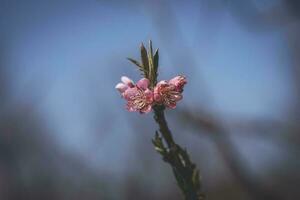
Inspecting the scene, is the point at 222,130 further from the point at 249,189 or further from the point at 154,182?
the point at 154,182

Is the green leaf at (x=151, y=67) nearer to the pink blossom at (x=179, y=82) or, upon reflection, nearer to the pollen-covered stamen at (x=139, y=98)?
the pollen-covered stamen at (x=139, y=98)

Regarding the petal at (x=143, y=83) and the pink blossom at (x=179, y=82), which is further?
the pink blossom at (x=179, y=82)

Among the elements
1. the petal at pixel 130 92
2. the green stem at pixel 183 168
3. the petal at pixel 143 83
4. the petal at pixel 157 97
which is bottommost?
the green stem at pixel 183 168

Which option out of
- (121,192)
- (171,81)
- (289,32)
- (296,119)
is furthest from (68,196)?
(171,81)

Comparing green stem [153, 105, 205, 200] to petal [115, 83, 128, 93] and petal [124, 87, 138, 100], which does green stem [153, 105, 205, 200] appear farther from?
petal [115, 83, 128, 93]

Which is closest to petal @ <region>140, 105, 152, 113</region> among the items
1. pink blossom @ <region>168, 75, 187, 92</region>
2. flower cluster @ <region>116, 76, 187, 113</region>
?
flower cluster @ <region>116, 76, 187, 113</region>

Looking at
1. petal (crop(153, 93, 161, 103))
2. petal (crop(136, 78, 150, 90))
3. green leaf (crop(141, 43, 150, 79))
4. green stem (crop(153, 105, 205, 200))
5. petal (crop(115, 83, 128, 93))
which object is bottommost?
green stem (crop(153, 105, 205, 200))

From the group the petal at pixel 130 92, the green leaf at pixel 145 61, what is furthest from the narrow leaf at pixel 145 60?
the petal at pixel 130 92

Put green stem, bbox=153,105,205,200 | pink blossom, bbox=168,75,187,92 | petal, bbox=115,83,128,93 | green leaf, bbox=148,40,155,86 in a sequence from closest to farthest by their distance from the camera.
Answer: green stem, bbox=153,105,205,200
green leaf, bbox=148,40,155,86
pink blossom, bbox=168,75,187,92
petal, bbox=115,83,128,93
